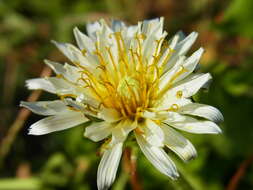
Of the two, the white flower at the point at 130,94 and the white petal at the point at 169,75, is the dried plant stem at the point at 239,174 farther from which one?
the white petal at the point at 169,75

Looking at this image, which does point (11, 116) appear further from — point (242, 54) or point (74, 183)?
point (242, 54)

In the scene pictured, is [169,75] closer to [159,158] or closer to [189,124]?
[189,124]

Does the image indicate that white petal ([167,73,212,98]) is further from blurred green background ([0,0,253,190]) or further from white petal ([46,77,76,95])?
white petal ([46,77,76,95])

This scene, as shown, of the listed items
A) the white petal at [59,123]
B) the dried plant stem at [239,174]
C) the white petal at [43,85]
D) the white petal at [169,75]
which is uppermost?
the white petal at [43,85]

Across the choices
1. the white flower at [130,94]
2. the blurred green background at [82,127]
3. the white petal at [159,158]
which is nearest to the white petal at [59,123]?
the white flower at [130,94]

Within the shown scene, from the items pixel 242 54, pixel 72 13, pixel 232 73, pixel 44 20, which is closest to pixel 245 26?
pixel 232 73

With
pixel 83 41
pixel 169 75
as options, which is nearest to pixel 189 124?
pixel 169 75
